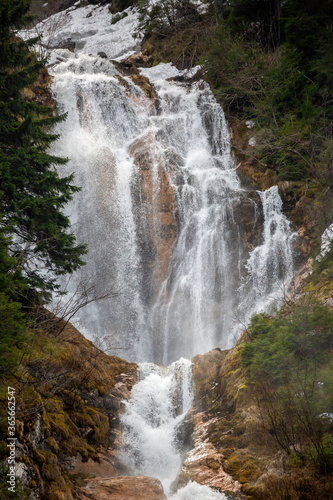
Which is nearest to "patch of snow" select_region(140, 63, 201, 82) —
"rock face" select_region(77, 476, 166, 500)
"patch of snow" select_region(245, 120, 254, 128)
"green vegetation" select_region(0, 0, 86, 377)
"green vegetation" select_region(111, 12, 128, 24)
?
"patch of snow" select_region(245, 120, 254, 128)

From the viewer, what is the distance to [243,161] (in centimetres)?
2189

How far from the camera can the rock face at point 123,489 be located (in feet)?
20.4

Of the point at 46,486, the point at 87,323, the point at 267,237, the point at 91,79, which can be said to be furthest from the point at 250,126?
the point at 46,486

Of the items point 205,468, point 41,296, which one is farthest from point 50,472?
point 41,296

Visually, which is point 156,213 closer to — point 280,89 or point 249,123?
point 249,123

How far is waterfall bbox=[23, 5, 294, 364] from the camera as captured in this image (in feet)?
59.2

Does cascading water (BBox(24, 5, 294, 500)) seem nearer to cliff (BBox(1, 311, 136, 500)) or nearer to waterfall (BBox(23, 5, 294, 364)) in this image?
waterfall (BBox(23, 5, 294, 364))

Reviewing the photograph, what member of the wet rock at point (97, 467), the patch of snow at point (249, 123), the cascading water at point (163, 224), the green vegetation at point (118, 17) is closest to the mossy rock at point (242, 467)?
the wet rock at point (97, 467)

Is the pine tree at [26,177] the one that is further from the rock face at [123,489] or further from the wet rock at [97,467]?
the rock face at [123,489]

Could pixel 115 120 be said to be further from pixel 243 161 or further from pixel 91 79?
pixel 243 161

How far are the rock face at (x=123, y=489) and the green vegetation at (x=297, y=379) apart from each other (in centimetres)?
257

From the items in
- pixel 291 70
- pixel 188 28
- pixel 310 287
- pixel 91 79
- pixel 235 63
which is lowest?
pixel 310 287

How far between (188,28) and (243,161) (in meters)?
17.7

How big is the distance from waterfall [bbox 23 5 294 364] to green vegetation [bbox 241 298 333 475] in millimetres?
6000
